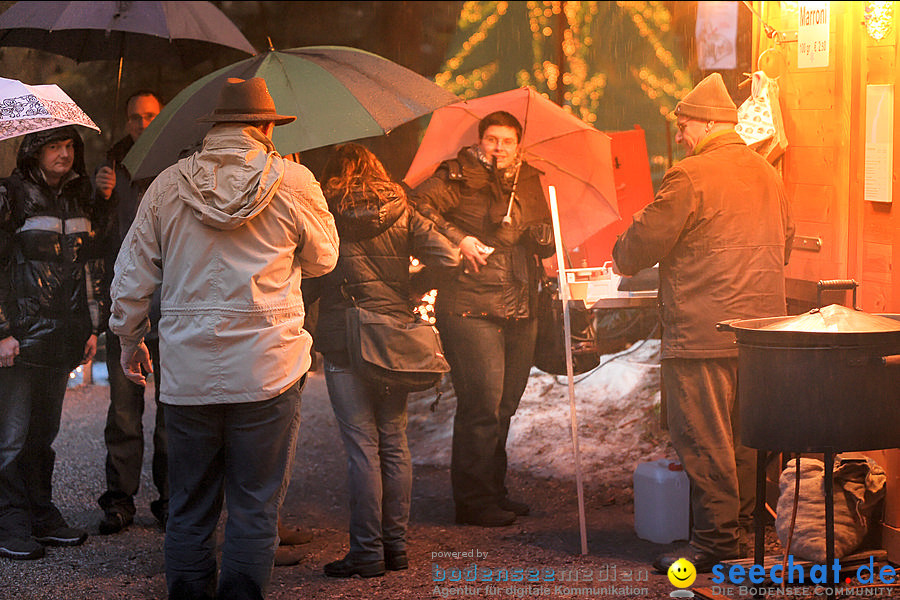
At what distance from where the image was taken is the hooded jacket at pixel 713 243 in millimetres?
4941

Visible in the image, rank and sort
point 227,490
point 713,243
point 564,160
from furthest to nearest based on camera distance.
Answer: point 564,160
point 713,243
point 227,490

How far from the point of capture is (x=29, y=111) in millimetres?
4918

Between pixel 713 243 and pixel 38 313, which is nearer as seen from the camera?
pixel 713 243

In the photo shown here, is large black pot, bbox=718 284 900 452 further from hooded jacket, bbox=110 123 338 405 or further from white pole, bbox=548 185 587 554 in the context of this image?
hooded jacket, bbox=110 123 338 405

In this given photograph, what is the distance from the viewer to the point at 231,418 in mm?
4141

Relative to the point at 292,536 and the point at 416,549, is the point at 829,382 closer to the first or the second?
the point at 416,549

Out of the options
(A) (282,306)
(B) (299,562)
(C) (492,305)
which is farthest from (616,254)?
(B) (299,562)

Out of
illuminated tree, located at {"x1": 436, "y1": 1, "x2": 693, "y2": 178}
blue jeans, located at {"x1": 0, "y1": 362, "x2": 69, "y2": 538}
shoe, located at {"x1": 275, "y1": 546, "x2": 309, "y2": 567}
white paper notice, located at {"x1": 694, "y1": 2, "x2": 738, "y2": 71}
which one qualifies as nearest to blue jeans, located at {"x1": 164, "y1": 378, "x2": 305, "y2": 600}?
shoe, located at {"x1": 275, "y1": 546, "x2": 309, "y2": 567}

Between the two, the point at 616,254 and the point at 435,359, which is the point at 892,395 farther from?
the point at 435,359

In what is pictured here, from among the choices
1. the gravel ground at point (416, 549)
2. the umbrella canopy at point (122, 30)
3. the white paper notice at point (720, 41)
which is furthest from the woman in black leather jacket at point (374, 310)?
the white paper notice at point (720, 41)

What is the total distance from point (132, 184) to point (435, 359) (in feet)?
6.40

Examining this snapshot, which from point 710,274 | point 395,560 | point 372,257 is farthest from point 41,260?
point 710,274

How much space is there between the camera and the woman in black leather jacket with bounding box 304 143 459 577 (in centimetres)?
507

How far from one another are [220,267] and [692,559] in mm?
2499
